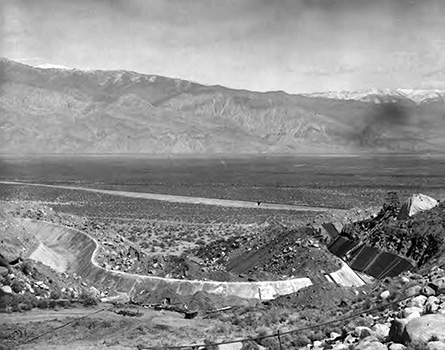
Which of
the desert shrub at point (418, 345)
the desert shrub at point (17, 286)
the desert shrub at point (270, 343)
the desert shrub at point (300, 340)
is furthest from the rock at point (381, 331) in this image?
the desert shrub at point (17, 286)

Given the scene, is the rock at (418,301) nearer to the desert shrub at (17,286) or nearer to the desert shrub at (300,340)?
the desert shrub at (300,340)

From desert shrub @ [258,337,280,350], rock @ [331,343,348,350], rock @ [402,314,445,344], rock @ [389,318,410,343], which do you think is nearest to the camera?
rock @ [402,314,445,344]

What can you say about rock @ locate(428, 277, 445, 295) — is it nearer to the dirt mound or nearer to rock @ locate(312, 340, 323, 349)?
rock @ locate(312, 340, 323, 349)

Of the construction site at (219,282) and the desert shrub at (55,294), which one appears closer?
the construction site at (219,282)

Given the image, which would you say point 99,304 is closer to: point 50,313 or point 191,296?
point 50,313

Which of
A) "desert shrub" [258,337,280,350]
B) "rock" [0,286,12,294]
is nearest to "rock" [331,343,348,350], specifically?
"desert shrub" [258,337,280,350]

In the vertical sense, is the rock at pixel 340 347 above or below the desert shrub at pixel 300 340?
above
